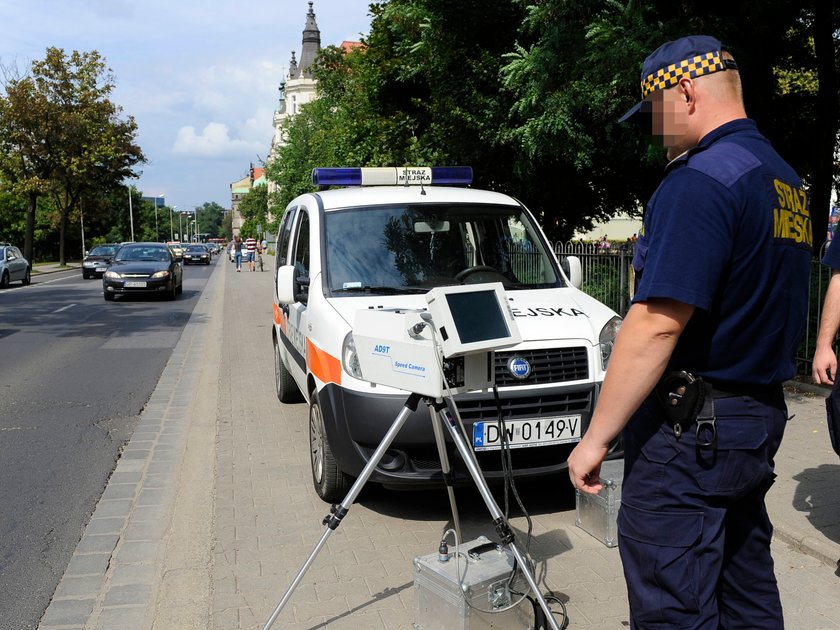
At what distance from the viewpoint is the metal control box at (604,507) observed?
439 cm

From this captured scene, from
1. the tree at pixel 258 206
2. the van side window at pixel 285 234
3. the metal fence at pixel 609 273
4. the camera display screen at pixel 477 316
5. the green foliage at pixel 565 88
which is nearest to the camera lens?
the camera display screen at pixel 477 316

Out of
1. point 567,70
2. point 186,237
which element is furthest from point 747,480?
point 186,237

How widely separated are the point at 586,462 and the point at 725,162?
2.85 feet

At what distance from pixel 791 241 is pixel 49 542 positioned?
427 centimetres

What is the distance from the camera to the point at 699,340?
2121 mm

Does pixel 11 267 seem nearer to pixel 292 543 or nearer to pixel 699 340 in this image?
pixel 292 543

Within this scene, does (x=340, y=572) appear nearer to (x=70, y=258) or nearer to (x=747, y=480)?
(x=747, y=480)

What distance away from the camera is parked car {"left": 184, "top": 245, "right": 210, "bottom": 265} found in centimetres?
5744

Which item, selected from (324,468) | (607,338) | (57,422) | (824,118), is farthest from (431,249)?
(824,118)

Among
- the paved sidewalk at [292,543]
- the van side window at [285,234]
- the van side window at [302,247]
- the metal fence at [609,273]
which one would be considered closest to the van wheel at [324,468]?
the paved sidewalk at [292,543]

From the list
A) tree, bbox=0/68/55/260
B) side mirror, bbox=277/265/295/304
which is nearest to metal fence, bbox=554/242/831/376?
side mirror, bbox=277/265/295/304

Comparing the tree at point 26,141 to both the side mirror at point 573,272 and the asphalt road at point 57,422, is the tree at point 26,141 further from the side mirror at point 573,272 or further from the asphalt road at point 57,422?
the side mirror at point 573,272

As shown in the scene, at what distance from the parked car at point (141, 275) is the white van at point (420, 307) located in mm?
15624

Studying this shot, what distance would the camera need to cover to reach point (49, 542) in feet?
15.3
